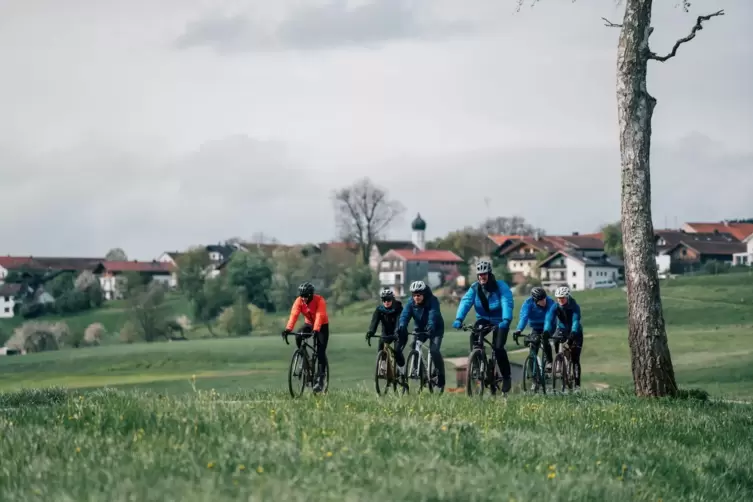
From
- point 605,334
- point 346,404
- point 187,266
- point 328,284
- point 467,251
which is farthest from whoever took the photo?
point 467,251

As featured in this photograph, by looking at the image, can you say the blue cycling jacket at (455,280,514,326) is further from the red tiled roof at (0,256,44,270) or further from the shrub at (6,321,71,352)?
the red tiled roof at (0,256,44,270)

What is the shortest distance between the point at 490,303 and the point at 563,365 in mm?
4660

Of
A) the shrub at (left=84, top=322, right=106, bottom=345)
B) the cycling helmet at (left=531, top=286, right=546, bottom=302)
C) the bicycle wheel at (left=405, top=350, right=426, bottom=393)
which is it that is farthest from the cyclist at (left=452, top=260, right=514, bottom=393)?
the shrub at (left=84, top=322, right=106, bottom=345)

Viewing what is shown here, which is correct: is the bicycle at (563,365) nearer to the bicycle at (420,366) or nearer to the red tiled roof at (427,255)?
the bicycle at (420,366)

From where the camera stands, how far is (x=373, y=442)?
10516 mm

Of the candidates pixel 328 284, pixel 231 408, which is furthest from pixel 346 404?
pixel 328 284

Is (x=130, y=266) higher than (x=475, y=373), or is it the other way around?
(x=130, y=266)

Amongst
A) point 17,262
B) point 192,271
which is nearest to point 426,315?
point 192,271

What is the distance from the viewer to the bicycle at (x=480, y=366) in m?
18.7

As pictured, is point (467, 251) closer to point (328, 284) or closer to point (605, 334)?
point (328, 284)

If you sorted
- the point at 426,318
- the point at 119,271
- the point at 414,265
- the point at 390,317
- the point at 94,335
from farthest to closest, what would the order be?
the point at 119,271 < the point at 414,265 < the point at 94,335 < the point at 390,317 < the point at 426,318

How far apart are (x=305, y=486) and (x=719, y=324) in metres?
77.7

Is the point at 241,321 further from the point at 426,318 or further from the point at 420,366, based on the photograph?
the point at 426,318

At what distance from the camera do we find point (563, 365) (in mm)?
22953
